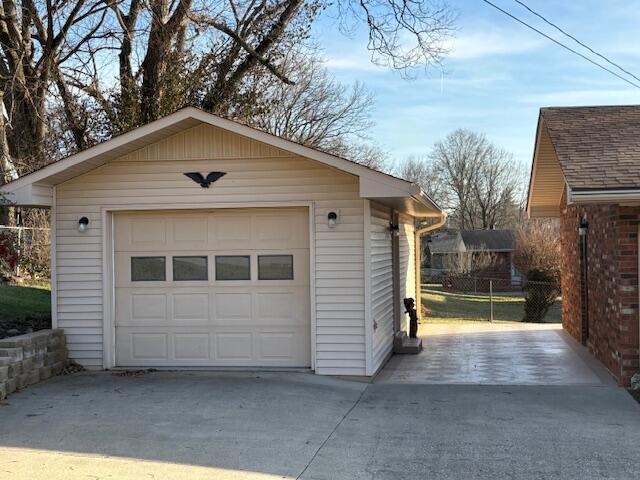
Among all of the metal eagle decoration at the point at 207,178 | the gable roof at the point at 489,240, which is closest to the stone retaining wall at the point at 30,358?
the metal eagle decoration at the point at 207,178

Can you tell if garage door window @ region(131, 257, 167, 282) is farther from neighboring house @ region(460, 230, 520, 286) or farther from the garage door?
neighboring house @ region(460, 230, 520, 286)

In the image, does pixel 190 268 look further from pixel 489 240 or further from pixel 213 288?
pixel 489 240

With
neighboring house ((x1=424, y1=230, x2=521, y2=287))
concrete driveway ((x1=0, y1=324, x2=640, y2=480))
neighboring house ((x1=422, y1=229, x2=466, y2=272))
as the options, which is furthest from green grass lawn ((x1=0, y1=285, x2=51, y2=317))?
neighboring house ((x1=422, y1=229, x2=466, y2=272))

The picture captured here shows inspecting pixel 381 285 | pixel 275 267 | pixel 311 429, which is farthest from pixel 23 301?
pixel 311 429

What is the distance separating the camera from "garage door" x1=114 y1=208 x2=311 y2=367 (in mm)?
9922

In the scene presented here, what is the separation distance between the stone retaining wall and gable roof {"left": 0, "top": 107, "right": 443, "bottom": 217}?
1.82 meters

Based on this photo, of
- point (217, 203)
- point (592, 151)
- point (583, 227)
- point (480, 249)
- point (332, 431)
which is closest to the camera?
point (332, 431)

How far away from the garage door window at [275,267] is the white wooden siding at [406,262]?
4579mm

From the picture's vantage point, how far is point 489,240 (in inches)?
1903

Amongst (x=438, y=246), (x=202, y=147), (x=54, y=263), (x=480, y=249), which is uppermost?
(x=202, y=147)

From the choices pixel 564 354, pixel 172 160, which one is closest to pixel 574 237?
pixel 564 354

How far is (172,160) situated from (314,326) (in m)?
2.99

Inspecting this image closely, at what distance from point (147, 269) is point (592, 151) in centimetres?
618

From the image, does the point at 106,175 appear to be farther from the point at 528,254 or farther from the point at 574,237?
the point at 528,254
